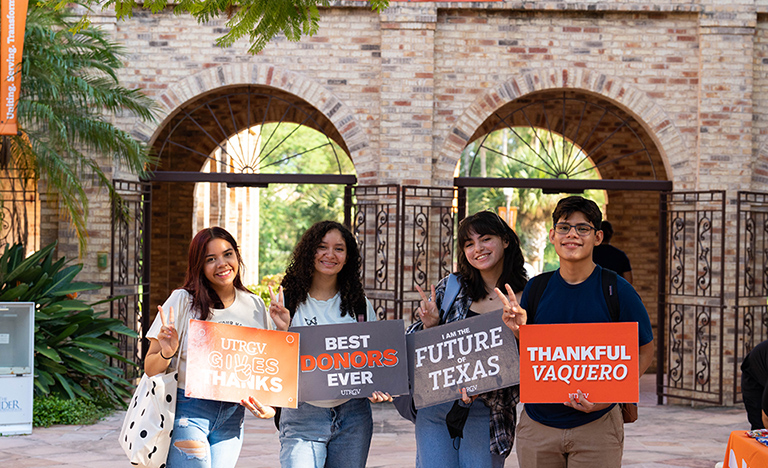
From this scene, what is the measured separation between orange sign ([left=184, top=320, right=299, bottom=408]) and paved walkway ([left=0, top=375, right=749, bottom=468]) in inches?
127

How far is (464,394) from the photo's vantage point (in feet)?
11.3

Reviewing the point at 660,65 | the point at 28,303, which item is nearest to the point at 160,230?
the point at 28,303

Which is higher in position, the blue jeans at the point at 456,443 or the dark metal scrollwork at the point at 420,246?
the dark metal scrollwork at the point at 420,246

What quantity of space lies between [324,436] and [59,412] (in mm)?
5422

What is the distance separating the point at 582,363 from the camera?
3.25 metres

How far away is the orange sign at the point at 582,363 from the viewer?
322 cm

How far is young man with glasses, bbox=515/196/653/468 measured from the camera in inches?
124

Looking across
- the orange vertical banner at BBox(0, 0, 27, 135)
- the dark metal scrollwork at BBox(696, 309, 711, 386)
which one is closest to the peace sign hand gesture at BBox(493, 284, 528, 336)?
the orange vertical banner at BBox(0, 0, 27, 135)

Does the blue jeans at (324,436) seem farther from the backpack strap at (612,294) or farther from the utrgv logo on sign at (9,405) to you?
the utrgv logo on sign at (9,405)

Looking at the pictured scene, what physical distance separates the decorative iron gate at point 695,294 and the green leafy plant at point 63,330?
6.42 meters

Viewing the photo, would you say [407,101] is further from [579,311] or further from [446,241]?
[579,311]

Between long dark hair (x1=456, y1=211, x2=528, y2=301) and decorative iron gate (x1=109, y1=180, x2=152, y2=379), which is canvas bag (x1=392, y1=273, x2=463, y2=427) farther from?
decorative iron gate (x1=109, y1=180, x2=152, y2=379)

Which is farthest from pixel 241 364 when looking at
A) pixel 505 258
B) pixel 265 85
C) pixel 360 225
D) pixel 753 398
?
pixel 265 85

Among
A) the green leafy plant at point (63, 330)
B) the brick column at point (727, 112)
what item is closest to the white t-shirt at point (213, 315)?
the green leafy plant at point (63, 330)
